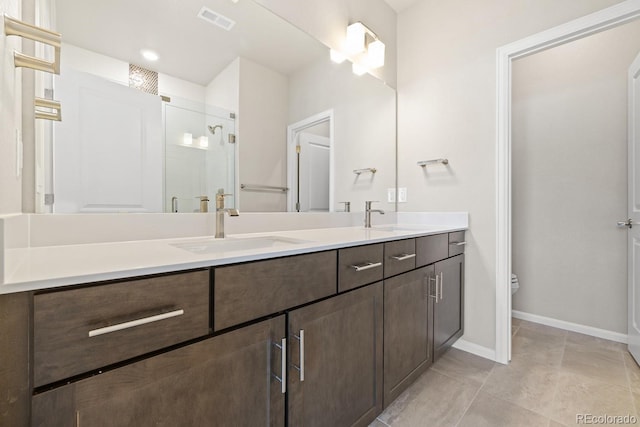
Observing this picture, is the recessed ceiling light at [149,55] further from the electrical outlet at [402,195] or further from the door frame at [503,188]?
the door frame at [503,188]

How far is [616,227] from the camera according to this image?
2139mm

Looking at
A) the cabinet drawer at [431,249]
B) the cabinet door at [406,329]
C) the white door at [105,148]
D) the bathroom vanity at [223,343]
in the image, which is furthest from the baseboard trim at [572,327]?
the white door at [105,148]

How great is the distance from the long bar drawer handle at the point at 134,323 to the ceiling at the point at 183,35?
992mm

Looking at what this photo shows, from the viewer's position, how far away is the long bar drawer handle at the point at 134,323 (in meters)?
0.55

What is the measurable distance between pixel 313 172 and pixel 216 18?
3.05ft

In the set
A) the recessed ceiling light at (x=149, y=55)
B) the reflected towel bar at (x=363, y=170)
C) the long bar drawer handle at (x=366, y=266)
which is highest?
the recessed ceiling light at (x=149, y=55)

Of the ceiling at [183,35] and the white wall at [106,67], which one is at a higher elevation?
the ceiling at [183,35]

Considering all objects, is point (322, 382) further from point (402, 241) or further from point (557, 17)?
point (557, 17)

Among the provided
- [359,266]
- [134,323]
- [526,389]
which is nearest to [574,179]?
[526,389]

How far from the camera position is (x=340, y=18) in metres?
1.91

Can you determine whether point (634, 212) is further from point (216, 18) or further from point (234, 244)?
point (216, 18)

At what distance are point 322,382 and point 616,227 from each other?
102 inches

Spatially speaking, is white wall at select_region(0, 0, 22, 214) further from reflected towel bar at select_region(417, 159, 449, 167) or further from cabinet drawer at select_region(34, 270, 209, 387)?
reflected towel bar at select_region(417, 159, 449, 167)

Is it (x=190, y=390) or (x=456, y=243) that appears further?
(x=456, y=243)
